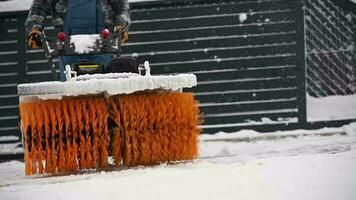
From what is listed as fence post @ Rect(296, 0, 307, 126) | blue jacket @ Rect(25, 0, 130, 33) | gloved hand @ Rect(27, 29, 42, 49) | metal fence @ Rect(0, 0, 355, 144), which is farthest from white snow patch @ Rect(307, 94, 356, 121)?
gloved hand @ Rect(27, 29, 42, 49)

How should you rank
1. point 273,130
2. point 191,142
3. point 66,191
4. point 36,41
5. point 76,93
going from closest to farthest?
1. point 66,191
2. point 76,93
3. point 191,142
4. point 36,41
5. point 273,130

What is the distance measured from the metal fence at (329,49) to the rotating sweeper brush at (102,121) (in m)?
4.92

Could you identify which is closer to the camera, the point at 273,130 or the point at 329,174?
the point at 329,174

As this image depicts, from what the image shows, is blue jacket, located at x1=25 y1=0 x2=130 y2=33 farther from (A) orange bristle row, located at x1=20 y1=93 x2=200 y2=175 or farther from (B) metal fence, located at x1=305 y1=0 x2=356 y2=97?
(B) metal fence, located at x1=305 y1=0 x2=356 y2=97

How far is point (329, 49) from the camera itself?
903cm

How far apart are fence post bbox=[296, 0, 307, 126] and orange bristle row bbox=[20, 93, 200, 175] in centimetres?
388

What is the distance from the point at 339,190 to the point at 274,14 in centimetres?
554

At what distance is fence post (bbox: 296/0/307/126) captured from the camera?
8086 millimetres

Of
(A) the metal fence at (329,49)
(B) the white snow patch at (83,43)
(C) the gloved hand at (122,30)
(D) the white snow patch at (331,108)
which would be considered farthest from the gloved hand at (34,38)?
(A) the metal fence at (329,49)

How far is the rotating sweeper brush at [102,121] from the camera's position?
4.20 meters

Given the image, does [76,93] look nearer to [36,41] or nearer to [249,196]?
[36,41]

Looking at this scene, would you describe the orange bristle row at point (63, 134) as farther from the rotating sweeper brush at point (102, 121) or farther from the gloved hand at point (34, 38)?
the gloved hand at point (34, 38)

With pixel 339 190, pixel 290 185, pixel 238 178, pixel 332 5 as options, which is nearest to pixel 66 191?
pixel 238 178

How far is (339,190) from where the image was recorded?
2.91m
